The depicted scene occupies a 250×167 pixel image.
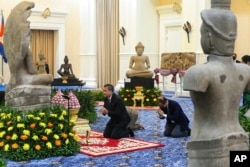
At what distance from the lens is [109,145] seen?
310 inches

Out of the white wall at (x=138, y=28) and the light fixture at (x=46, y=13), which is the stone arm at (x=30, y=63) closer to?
the white wall at (x=138, y=28)

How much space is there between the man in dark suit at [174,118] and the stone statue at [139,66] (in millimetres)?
6478

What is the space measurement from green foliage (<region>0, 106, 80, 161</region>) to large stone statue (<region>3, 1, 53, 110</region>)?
402 millimetres

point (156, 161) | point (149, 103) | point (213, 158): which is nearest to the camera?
point (213, 158)

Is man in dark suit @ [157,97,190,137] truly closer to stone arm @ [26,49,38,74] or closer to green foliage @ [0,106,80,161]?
green foliage @ [0,106,80,161]

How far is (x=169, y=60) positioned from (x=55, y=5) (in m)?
9.03

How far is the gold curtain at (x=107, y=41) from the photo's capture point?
2184cm

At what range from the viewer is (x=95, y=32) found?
76.0 feet

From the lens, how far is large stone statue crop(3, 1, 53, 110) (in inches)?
296

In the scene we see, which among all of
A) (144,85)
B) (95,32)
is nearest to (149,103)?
(144,85)

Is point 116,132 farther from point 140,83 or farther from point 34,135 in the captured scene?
point 140,83

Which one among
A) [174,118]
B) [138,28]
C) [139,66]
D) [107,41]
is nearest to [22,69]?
[174,118]

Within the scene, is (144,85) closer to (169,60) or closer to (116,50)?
(169,60)

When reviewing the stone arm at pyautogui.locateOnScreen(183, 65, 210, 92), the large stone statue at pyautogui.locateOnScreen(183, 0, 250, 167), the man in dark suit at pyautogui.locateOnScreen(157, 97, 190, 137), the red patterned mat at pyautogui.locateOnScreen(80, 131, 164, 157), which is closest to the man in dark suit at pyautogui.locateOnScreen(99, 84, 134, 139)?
the red patterned mat at pyautogui.locateOnScreen(80, 131, 164, 157)
